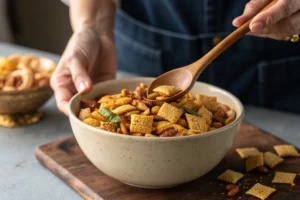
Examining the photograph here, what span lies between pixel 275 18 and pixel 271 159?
0.32m

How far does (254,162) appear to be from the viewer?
1159 millimetres

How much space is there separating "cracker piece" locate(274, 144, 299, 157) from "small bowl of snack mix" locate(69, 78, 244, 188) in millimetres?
167

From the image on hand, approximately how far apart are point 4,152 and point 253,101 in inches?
33.8

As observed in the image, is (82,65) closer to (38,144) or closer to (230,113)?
(38,144)

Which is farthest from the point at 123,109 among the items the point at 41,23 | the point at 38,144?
the point at 41,23

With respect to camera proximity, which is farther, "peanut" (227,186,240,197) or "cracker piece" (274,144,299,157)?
"cracker piece" (274,144,299,157)

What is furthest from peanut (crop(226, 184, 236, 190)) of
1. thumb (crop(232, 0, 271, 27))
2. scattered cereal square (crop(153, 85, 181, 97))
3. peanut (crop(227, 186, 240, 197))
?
thumb (crop(232, 0, 271, 27))

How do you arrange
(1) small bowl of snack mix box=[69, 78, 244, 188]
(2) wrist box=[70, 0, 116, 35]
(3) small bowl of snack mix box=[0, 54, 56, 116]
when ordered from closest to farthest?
(1) small bowl of snack mix box=[69, 78, 244, 188] → (3) small bowl of snack mix box=[0, 54, 56, 116] → (2) wrist box=[70, 0, 116, 35]

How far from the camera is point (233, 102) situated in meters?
→ 1.20

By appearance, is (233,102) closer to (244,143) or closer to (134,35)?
(244,143)

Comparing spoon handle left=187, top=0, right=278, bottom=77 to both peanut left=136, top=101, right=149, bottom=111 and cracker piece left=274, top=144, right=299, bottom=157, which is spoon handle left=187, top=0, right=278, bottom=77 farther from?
cracker piece left=274, top=144, right=299, bottom=157

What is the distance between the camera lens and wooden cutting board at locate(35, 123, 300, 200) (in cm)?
105

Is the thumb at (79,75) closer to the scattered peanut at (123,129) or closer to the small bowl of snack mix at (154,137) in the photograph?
the small bowl of snack mix at (154,137)

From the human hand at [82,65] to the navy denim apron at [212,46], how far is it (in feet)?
0.83
